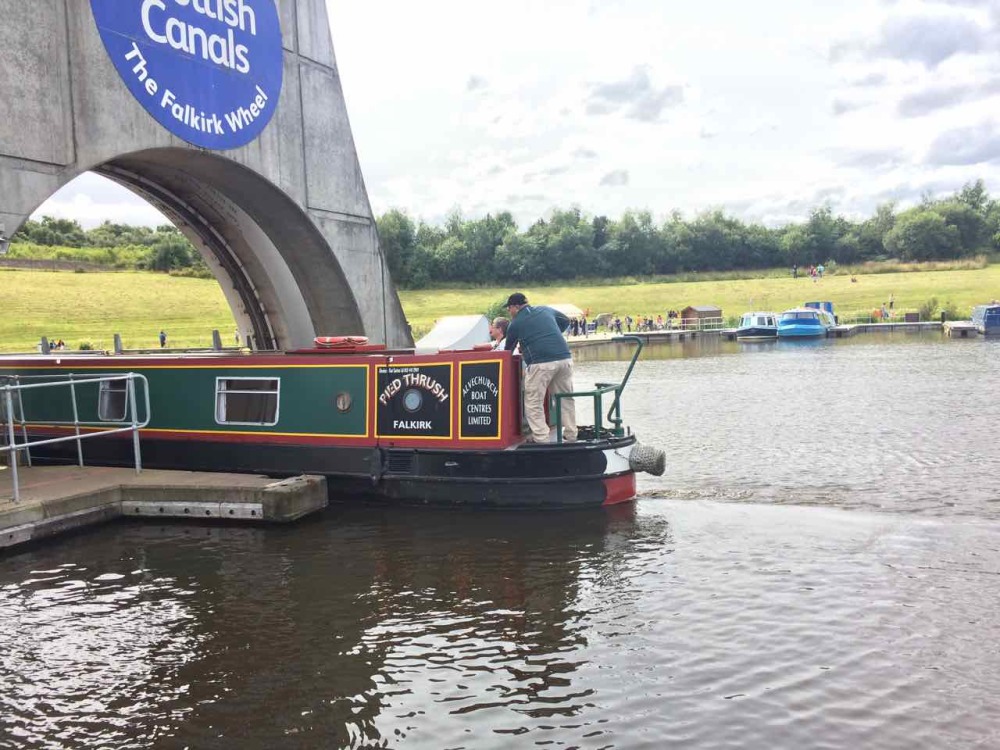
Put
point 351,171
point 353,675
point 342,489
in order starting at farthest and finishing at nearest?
point 351,171 < point 342,489 < point 353,675

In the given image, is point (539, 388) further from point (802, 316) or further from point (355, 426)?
point (802, 316)

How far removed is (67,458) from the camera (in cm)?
1177

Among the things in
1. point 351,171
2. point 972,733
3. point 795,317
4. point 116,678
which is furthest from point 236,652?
point 795,317

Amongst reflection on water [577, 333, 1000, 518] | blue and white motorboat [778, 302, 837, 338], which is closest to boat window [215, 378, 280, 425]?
reflection on water [577, 333, 1000, 518]

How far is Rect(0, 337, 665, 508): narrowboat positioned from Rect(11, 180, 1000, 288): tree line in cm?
7087

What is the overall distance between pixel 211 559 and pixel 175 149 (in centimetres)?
614

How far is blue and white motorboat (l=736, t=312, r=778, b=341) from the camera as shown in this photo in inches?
1750

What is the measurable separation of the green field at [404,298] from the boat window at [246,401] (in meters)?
28.6

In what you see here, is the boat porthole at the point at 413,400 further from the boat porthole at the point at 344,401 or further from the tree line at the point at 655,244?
the tree line at the point at 655,244

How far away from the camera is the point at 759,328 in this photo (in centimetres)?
4456

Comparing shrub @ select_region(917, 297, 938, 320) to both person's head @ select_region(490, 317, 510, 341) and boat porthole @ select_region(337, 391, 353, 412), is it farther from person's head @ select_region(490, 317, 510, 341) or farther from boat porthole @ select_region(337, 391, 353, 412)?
Result: boat porthole @ select_region(337, 391, 353, 412)

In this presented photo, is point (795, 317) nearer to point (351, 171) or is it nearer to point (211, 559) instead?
point (351, 171)

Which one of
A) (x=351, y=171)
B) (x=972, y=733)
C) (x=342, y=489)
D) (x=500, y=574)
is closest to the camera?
(x=972, y=733)

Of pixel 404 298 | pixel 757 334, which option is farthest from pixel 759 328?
pixel 404 298
